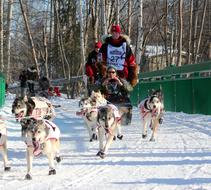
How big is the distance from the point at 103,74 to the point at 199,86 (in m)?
5.97

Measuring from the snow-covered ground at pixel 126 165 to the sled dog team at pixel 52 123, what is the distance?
0.69ft

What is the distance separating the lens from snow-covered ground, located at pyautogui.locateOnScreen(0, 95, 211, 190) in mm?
6039

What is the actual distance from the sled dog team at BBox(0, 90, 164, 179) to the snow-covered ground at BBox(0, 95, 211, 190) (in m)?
0.21

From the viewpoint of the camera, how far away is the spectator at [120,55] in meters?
10.2

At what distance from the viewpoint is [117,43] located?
33.6 feet

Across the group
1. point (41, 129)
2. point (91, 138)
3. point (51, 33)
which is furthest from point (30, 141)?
point (51, 33)

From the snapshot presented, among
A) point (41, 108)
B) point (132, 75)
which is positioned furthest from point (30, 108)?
point (132, 75)

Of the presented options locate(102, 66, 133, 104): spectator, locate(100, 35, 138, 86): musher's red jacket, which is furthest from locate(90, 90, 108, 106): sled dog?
locate(100, 35, 138, 86): musher's red jacket

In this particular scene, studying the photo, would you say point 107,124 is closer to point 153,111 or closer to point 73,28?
point 153,111

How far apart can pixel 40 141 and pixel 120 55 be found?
4.20 meters

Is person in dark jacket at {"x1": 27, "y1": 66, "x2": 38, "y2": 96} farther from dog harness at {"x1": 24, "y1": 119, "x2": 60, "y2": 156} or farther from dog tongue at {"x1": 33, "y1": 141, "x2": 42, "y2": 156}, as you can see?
dog tongue at {"x1": 33, "y1": 141, "x2": 42, "y2": 156}

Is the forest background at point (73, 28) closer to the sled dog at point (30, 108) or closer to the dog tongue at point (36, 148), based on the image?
the sled dog at point (30, 108)

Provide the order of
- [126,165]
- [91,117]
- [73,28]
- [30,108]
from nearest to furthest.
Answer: [126,165] → [30,108] → [91,117] → [73,28]

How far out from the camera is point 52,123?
7137 mm
